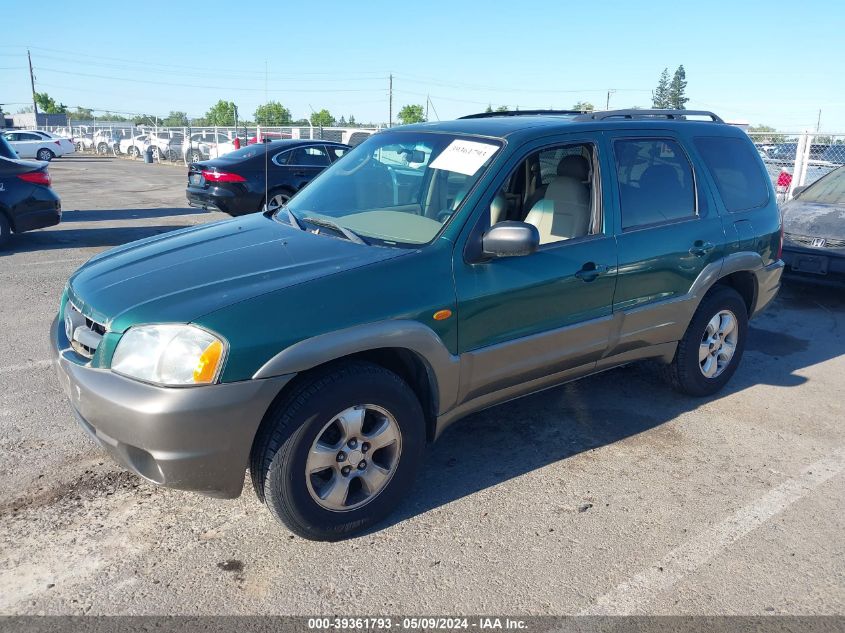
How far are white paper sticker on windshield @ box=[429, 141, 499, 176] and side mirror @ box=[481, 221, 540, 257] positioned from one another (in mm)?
465

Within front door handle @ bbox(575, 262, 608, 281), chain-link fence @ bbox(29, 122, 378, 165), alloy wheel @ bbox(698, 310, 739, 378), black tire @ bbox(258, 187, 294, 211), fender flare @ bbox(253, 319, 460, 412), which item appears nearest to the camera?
fender flare @ bbox(253, 319, 460, 412)

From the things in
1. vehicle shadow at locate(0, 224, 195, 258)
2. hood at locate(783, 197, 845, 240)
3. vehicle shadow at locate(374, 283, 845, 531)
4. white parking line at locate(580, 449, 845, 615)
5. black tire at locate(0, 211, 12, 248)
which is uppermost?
hood at locate(783, 197, 845, 240)

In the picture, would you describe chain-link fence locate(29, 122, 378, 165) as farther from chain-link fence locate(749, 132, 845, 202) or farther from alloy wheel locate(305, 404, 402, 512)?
alloy wheel locate(305, 404, 402, 512)

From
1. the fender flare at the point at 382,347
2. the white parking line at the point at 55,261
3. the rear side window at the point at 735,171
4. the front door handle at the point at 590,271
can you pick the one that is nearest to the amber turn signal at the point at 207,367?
the fender flare at the point at 382,347

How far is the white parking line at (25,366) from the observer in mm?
4844

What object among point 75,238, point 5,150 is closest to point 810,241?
point 75,238

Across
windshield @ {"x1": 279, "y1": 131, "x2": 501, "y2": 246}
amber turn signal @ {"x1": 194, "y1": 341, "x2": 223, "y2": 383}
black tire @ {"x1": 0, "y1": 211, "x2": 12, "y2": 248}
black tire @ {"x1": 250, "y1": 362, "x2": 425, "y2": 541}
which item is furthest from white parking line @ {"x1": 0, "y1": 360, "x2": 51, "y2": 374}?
black tire @ {"x1": 0, "y1": 211, "x2": 12, "y2": 248}

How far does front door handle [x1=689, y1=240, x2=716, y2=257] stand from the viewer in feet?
14.2

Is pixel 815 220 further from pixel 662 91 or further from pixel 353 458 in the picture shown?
pixel 662 91

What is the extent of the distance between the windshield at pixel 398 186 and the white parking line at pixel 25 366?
227 cm

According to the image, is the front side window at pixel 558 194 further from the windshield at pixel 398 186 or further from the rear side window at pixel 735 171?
the rear side window at pixel 735 171

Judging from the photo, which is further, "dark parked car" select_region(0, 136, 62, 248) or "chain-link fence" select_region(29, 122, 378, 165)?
"chain-link fence" select_region(29, 122, 378, 165)

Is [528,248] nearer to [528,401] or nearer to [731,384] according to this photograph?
[528,401]

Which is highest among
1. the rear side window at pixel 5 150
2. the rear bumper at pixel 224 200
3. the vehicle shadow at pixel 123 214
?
the rear side window at pixel 5 150
